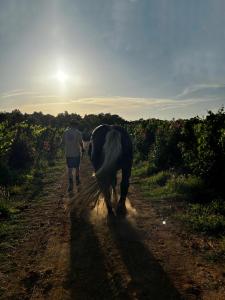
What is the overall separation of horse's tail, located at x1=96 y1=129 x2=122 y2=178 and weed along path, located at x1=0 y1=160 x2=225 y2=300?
108 cm

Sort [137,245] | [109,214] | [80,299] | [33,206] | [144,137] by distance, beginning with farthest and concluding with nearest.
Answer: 1. [144,137]
2. [33,206]
3. [109,214]
4. [137,245]
5. [80,299]

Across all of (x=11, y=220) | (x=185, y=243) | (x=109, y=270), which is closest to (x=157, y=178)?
(x=11, y=220)

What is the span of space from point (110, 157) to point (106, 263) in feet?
11.9

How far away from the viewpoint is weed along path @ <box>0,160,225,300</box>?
5551 mm

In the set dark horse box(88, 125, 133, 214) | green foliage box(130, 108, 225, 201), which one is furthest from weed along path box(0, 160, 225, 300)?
green foliage box(130, 108, 225, 201)

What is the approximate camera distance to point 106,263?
6.64 metres

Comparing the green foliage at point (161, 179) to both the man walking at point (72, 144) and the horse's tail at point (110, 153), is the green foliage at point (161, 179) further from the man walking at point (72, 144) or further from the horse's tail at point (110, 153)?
the horse's tail at point (110, 153)

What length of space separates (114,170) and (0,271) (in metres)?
4.14

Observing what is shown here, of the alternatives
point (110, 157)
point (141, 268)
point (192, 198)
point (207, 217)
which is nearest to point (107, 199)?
point (110, 157)

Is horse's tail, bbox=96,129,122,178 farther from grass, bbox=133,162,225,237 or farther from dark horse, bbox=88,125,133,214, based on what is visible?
grass, bbox=133,162,225,237

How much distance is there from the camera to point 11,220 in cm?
1025

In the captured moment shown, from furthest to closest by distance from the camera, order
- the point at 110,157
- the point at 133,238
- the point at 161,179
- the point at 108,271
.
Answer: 1. the point at 161,179
2. the point at 110,157
3. the point at 133,238
4. the point at 108,271

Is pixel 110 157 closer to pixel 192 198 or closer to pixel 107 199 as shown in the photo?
pixel 107 199

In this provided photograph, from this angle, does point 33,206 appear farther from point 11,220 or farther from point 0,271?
point 0,271
